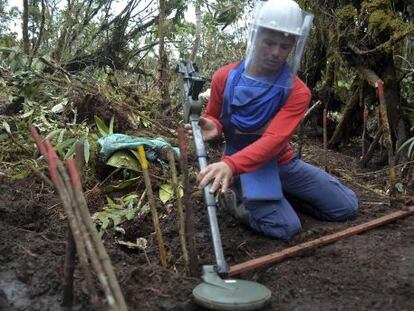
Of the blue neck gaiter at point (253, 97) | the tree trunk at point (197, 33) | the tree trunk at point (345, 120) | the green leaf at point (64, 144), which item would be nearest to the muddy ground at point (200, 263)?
the green leaf at point (64, 144)

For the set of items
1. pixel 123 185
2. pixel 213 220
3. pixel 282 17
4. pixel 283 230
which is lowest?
pixel 123 185

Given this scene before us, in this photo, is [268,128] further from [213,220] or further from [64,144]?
[64,144]

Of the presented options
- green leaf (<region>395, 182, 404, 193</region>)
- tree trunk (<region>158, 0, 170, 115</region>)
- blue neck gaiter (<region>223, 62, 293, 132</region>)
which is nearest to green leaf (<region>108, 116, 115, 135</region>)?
tree trunk (<region>158, 0, 170, 115</region>)

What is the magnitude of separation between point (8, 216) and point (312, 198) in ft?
5.81

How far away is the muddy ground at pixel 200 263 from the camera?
199 centimetres

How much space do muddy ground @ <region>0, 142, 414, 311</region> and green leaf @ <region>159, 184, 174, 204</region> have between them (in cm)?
15

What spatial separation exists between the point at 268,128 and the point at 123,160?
1320 mm

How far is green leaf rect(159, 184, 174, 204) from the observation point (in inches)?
134

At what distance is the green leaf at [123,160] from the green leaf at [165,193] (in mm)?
248

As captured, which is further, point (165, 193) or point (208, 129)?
point (165, 193)

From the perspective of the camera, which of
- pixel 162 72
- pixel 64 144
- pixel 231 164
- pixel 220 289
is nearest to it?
pixel 220 289

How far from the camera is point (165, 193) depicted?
3.47m

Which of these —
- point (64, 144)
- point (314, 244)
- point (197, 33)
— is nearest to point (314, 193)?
point (314, 244)

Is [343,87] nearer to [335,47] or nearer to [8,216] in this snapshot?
[335,47]
